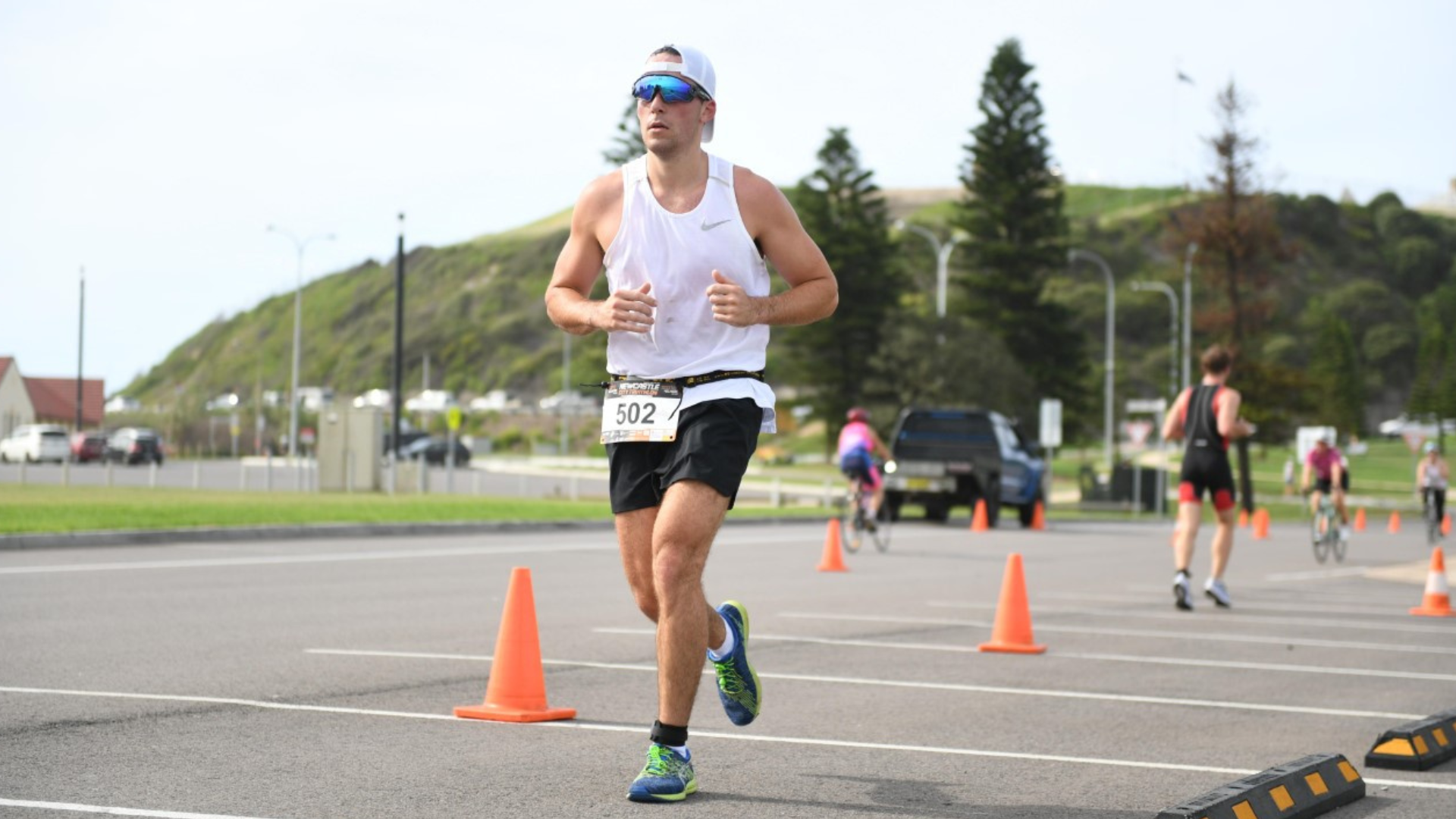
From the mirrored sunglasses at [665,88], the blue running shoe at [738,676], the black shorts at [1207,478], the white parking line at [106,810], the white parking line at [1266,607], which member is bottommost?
the white parking line at [1266,607]

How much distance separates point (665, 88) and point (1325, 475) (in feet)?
65.0

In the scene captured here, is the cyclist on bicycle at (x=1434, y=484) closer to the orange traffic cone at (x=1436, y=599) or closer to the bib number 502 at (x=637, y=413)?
the orange traffic cone at (x=1436, y=599)

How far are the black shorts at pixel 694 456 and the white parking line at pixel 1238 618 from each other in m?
8.34

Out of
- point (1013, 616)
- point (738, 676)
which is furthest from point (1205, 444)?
point (738, 676)

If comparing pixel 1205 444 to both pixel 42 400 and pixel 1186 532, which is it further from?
pixel 42 400

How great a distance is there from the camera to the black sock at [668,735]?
535 centimetres

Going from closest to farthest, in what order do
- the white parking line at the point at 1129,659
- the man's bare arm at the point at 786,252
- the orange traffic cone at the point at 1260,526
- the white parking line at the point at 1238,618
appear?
the man's bare arm at the point at 786,252 < the white parking line at the point at 1129,659 < the white parking line at the point at 1238,618 < the orange traffic cone at the point at 1260,526

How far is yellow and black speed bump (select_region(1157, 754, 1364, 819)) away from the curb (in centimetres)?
1481

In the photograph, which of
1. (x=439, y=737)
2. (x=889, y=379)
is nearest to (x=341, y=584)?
(x=439, y=737)

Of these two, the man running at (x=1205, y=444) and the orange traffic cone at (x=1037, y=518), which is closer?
the man running at (x=1205, y=444)

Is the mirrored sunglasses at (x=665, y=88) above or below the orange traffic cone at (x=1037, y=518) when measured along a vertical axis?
above

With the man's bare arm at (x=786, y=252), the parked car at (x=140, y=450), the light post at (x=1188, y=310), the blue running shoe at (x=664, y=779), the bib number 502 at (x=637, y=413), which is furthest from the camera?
the parked car at (x=140, y=450)

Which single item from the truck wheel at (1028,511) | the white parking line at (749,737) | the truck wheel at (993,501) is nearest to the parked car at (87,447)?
the truck wheel at (1028,511)

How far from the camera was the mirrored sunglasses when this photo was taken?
18.0ft
